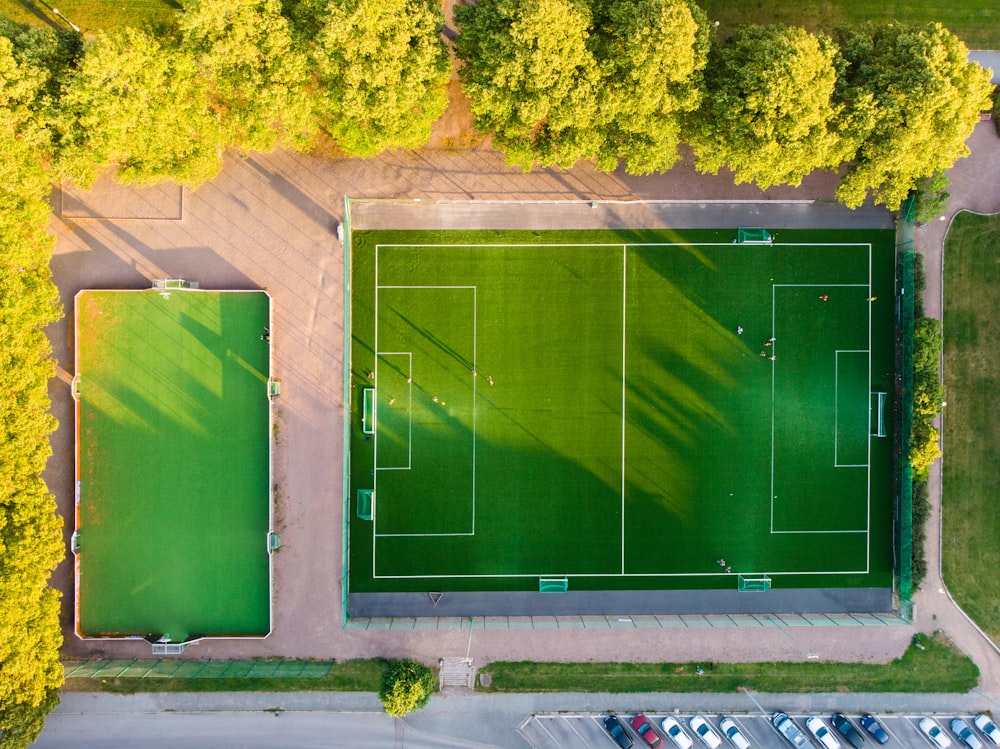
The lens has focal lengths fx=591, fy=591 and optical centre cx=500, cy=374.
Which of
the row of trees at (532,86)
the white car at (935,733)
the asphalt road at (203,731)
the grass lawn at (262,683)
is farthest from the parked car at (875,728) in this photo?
the row of trees at (532,86)

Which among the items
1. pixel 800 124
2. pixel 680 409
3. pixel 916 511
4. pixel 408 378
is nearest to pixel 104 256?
pixel 408 378

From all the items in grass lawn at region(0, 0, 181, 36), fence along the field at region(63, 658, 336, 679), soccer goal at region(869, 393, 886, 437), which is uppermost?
grass lawn at region(0, 0, 181, 36)

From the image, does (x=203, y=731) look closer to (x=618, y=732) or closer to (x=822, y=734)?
(x=618, y=732)

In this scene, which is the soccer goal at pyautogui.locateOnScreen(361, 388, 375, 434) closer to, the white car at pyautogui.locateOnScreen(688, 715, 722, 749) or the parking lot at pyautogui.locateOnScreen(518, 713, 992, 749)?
the parking lot at pyautogui.locateOnScreen(518, 713, 992, 749)

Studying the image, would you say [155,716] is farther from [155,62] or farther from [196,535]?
[155,62]

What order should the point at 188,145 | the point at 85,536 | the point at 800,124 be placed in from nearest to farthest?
the point at 800,124 → the point at 188,145 → the point at 85,536

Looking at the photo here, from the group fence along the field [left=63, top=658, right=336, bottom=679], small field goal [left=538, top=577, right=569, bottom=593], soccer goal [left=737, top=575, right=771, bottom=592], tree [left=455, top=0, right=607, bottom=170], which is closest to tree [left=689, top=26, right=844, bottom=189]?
tree [left=455, top=0, right=607, bottom=170]

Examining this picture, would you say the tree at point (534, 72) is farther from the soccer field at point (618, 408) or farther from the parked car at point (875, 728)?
the parked car at point (875, 728)

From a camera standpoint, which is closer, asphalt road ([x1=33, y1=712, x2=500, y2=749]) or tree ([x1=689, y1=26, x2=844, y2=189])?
tree ([x1=689, y1=26, x2=844, y2=189])
